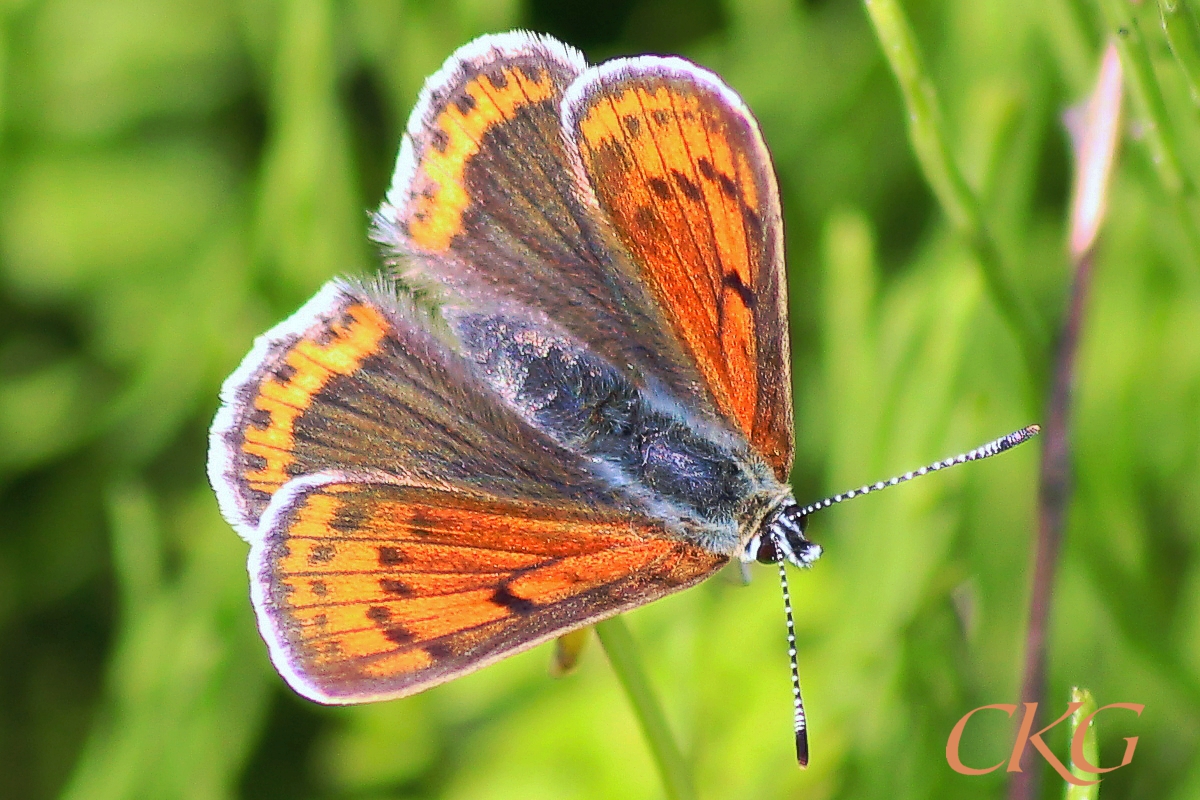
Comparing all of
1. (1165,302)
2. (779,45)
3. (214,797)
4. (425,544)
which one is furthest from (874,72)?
(214,797)

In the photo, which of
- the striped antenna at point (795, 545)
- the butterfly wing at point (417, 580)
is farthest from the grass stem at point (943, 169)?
the butterfly wing at point (417, 580)

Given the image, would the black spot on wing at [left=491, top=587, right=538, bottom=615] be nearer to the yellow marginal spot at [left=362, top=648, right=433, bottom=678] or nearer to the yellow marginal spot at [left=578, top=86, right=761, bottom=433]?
the yellow marginal spot at [left=362, top=648, right=433, bottom=678]

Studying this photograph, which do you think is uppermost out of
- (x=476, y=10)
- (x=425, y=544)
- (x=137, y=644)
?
(x=476, y=10)

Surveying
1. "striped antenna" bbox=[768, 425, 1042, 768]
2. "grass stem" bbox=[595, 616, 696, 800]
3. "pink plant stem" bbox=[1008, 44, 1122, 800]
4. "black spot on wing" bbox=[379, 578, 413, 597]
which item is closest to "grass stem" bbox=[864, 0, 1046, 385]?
"pink plant stem" bbox=[1008, 44, 1122, 800]

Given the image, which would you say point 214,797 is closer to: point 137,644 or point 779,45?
point 137,644

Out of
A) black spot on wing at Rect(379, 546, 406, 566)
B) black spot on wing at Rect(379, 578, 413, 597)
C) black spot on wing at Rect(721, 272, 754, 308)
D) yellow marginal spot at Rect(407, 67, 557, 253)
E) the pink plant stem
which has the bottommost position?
the pink plant stem

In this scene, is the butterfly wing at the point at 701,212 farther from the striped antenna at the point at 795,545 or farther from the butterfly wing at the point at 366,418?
the butterfly wing at the point at 366,418

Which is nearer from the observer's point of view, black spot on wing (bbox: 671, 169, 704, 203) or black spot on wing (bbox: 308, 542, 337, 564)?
black spot on wing (bbox: 308, 542, 337, 564)
